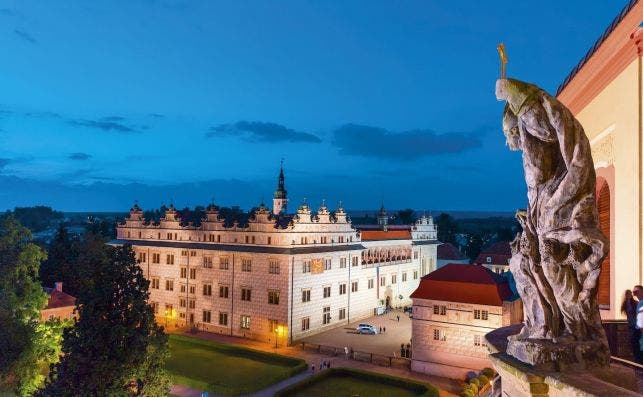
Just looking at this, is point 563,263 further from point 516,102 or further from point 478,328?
point 478,328

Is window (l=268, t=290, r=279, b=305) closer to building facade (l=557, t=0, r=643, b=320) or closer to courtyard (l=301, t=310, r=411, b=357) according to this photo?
courtyard (l=301, t=310, r=411, b=357)

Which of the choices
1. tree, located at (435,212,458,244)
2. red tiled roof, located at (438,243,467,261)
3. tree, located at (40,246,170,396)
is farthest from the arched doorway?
Answer: tree, located at (435,212,458,244)

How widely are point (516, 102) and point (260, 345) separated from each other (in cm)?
3561

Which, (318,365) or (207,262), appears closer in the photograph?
(318,365)

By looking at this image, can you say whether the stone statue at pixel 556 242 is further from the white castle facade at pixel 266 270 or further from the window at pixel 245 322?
→ the window at pixel 245 322

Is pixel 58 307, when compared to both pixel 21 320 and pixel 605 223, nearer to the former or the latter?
pixel 21 320

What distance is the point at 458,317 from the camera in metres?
31.1

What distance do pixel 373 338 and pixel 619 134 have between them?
103 ft

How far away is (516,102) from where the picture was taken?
677 centimetres

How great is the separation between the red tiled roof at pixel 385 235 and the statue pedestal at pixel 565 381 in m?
42.2

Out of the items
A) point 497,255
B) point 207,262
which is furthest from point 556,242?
point 497,255

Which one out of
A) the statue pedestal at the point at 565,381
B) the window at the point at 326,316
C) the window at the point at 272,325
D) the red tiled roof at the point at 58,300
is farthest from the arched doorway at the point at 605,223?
the red tiled roof at the point at 58,300

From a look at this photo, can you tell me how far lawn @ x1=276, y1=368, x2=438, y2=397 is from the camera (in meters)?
27.9

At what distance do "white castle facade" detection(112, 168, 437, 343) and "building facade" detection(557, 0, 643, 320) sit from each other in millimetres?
27564
